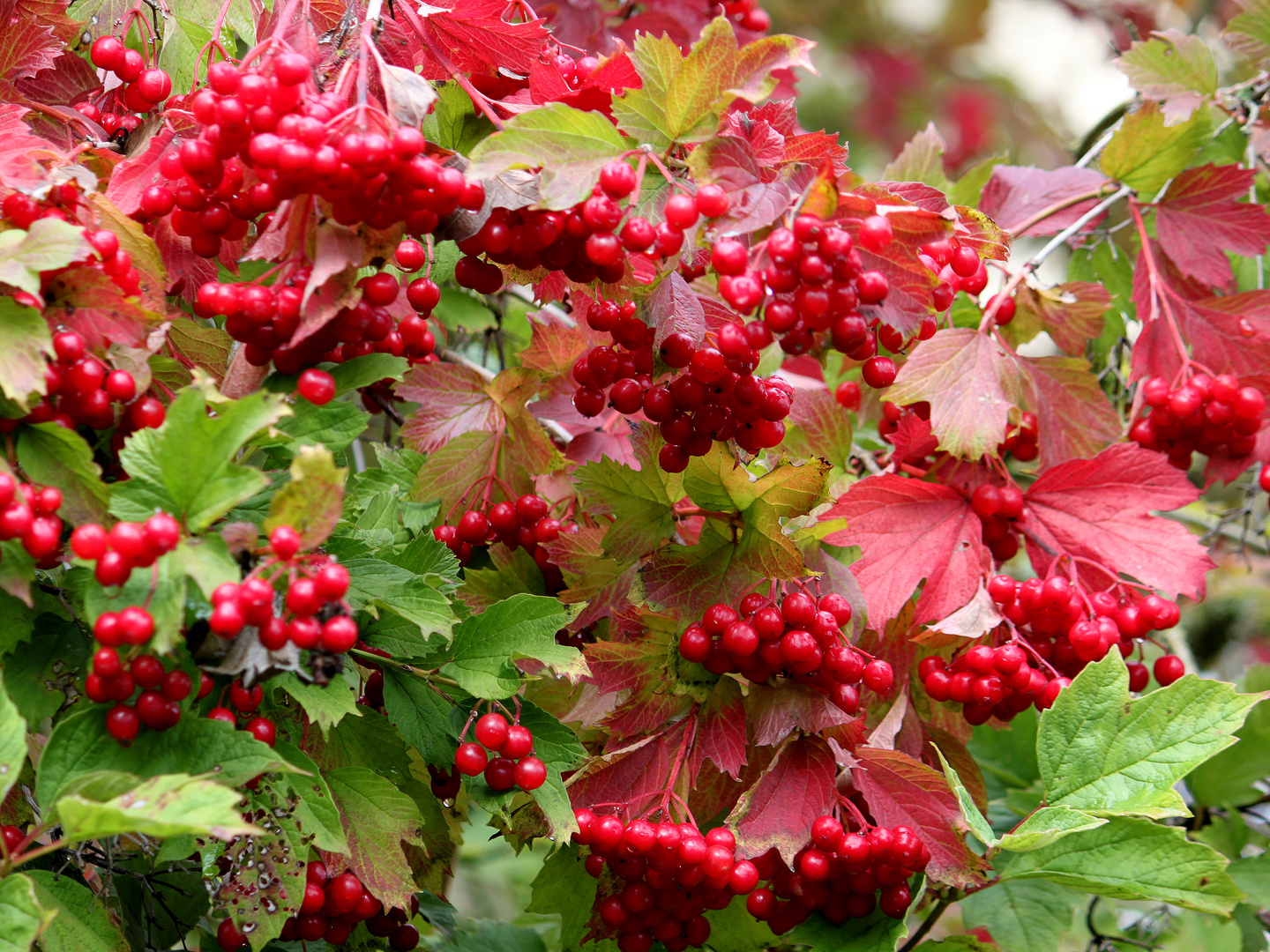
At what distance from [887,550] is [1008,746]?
2.47ft

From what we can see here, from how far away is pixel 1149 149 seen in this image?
158 cm

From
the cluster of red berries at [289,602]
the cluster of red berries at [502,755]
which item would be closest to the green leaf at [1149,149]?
the cluster of red berries at [502,755]

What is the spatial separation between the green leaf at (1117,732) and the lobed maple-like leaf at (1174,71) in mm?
1043

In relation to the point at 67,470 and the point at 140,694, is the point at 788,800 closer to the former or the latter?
the point at 140,694

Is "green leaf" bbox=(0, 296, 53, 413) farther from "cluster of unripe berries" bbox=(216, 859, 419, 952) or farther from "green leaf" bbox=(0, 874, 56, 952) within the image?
"cluster of unripe berries" bbox=(216, 859, 419, 952)

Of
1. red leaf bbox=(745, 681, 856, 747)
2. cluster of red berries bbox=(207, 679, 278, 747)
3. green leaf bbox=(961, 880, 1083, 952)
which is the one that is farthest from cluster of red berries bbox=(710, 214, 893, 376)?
green leaf bbox=(961, 880, 1083, 952)

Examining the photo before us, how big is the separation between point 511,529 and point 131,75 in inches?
26.7

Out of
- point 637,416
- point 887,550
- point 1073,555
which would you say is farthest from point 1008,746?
point 637,416

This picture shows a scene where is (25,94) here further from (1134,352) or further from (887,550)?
(1134,352)

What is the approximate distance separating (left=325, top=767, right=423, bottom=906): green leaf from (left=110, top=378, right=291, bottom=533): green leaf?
0.40 meters

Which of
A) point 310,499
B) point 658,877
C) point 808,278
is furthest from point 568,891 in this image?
point 808,278

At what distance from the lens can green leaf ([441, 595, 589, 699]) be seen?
1.01 metres

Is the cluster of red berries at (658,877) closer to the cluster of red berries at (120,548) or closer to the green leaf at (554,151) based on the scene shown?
the cluster of red berries at (120,548)

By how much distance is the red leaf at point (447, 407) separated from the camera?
1341 millimetres
